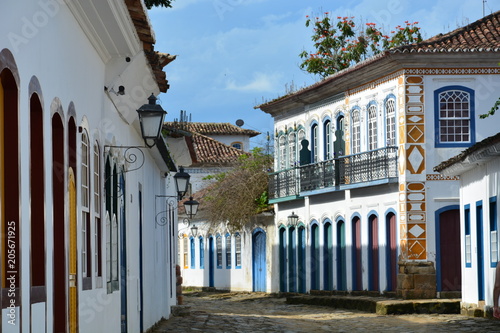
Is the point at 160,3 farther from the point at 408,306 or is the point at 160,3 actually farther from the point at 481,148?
the point at 408,306

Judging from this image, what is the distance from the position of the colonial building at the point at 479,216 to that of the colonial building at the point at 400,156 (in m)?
5.91

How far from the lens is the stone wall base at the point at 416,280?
3066 centimetres

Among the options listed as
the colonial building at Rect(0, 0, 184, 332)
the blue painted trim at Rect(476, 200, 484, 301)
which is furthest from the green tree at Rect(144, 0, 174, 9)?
the blue painted trim at Rect(476, 200, 484, 301)

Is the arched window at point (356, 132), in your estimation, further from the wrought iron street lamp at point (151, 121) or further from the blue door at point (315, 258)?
the wrought iron street lamp at point (151, 121)

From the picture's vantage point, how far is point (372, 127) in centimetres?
3372

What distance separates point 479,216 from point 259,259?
21289 mm

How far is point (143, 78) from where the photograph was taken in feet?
46.0

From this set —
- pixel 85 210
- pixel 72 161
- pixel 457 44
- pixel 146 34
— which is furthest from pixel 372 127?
pixel 72 161

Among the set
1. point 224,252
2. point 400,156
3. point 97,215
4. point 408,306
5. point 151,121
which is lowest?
point 408,306

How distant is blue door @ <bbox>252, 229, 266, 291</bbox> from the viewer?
43750 millimetres

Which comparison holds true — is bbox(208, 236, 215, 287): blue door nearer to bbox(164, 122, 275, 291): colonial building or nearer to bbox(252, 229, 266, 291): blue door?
bbox(164, 122, 275, 291): colonial building

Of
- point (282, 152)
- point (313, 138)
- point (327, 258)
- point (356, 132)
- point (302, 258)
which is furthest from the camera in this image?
point (282, 152)

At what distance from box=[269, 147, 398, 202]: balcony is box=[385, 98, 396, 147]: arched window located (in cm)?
28

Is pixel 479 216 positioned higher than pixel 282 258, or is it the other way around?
pixel 479 216
